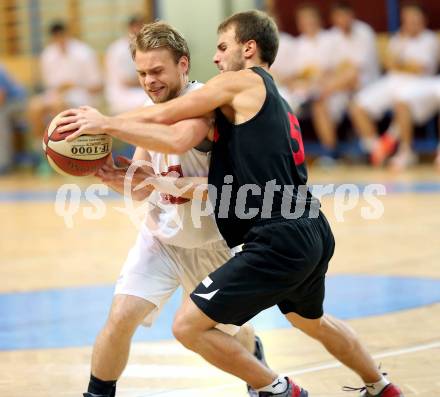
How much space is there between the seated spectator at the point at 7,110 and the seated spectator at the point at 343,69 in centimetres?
479

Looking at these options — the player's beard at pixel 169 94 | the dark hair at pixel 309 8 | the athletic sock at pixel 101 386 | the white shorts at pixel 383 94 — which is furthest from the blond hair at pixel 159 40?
the dark hair at pixel 309 8

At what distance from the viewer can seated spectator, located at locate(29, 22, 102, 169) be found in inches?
598

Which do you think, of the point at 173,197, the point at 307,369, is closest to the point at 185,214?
the point at 173,197

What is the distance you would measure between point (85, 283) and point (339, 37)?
26.8 feet

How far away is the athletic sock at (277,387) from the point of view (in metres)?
3.98

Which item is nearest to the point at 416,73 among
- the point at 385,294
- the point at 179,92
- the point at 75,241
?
the point at 75,241

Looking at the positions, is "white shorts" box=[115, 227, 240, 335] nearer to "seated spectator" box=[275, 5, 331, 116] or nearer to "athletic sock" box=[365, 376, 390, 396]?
"athletic sock" box=[365, 376, 390, 396]

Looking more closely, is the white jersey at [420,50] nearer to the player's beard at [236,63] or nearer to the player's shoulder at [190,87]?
the player's shoulder at [190,87]

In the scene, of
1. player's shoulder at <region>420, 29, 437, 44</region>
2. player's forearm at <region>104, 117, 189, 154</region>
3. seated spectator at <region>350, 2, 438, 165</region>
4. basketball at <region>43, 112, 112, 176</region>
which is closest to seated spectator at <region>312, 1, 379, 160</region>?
seated spectator at <region>350, 2, 438, 165</region>

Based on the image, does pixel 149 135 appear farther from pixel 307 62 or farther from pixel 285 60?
pixel 285 60

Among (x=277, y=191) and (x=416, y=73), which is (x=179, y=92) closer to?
(x=277, y=191)

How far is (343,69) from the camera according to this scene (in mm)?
14203

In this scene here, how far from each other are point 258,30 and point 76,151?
0.92 metres

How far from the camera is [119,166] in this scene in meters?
4.31
